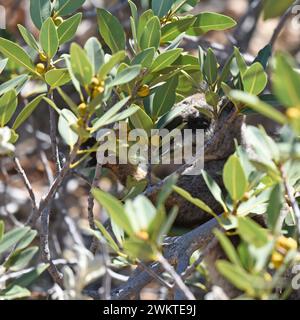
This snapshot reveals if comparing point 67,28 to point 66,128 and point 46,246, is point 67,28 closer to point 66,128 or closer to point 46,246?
point 66,128

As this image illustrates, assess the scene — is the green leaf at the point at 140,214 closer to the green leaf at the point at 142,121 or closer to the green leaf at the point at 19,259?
the green leaf at the point at 19,259

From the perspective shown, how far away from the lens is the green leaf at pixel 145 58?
173 cm

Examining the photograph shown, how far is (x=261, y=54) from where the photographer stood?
2.04 meters

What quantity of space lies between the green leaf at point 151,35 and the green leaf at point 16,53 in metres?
0.32

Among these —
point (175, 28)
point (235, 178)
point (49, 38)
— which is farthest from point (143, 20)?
point (235, 178)

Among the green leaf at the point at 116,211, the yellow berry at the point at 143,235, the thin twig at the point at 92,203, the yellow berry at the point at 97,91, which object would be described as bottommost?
the thin twig at the point at 92,203

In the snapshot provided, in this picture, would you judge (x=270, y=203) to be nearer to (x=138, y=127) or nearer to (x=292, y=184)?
(x=292, y=184)

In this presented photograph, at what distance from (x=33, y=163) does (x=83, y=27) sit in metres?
0.98

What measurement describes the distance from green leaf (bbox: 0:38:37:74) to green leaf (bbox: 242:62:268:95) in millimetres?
603

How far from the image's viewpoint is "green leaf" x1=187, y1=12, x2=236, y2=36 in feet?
6.73

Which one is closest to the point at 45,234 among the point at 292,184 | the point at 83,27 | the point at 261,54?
the point at 292,184

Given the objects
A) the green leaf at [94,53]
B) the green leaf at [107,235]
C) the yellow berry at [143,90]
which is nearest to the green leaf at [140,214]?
the green leaf at [107,235]

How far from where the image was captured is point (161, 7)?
2029 mm
